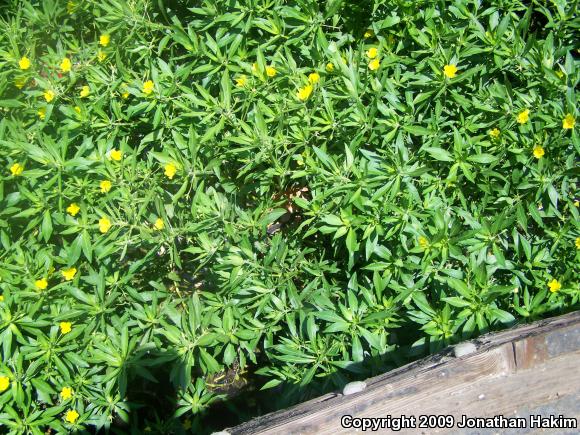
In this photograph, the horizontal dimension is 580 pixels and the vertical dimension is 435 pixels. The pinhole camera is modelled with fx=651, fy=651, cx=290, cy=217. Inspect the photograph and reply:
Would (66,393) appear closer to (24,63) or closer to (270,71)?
(24,63)

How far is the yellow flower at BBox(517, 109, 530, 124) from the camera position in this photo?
2373mm

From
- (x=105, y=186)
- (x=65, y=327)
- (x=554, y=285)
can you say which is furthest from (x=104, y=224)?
(x=554, y=285)

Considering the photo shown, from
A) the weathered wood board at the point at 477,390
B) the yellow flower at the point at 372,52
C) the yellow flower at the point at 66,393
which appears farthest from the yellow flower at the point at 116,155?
the weathered wood board at the point at 477,390

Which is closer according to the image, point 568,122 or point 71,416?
point 568,122

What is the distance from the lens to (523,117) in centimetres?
237

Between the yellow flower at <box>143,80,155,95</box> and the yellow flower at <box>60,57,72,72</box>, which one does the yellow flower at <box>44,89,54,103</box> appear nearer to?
the yellow flower at <box>60,57,72,72</box>

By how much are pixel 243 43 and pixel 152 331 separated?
122 centimetres

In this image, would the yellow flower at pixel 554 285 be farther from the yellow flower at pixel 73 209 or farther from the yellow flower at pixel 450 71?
the yellow flower at pixel 73 209

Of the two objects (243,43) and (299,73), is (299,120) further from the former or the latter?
(243,43)

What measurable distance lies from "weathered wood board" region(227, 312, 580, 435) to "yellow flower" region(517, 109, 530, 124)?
71cm

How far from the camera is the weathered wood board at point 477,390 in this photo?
1968mm

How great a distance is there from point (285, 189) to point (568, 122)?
1.13 m

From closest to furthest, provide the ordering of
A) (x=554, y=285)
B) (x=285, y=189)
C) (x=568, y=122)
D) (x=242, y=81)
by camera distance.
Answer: (x=568, y=122) < (x=554, y=285) < (x=242, y=81) < (x=285, y=189)

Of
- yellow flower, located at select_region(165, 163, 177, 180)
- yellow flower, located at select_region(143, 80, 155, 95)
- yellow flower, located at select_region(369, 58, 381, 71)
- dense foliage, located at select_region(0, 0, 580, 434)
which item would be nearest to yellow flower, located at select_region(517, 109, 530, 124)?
dense foliage, located at select_region(0, 0, 580, 434)
